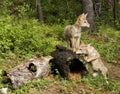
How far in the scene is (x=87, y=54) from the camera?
1078 centimetres

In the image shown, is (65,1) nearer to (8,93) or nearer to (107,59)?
(107,59)

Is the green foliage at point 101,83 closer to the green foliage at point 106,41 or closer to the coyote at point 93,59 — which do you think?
the coyote at point 93,59

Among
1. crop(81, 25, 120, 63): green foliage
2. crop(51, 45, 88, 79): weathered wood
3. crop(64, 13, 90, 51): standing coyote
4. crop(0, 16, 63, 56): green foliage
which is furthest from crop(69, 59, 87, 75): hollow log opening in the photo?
crop(81, 25, 120, 63): green foliage

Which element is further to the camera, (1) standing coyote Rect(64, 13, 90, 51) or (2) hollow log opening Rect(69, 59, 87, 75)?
(1) standing coyote Rect(64, 13, 90, 51)

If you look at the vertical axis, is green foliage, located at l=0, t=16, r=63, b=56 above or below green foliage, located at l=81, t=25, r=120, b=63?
above

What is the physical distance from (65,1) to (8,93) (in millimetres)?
12988

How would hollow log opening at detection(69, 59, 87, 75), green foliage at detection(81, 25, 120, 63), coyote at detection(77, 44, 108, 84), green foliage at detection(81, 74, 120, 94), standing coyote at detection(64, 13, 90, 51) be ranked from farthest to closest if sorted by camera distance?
green foliage at detection(81, 25, 120, 63) < standing coyote at detection(64, 13, 90, 51) < coyote at detection(77, 44, 108, 84) < hollow log opening at detection(69, 59, 87, 75) < green foliage at detection(81, 74, 120, 94)

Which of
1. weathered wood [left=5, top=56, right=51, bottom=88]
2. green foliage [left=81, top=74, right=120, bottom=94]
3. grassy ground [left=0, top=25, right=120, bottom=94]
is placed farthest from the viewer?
green foliage [left=81, top=74, right=120, bottom=94]

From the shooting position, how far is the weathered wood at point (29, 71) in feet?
31.2

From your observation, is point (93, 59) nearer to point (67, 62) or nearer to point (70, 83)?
point (67, 62)

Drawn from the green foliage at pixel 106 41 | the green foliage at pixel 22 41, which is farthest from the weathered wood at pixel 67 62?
the green foliage at pixel 106 41

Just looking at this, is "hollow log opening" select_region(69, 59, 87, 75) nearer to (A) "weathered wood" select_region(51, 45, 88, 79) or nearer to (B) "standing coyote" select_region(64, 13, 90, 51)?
(A) "weathered wood" select_region(51, 45, 88, 79)

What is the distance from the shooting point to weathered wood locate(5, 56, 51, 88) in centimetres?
950

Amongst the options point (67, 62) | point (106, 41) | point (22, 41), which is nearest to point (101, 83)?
point (67, 62)
